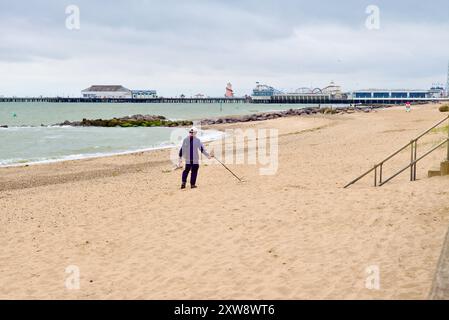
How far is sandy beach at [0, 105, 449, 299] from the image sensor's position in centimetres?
607

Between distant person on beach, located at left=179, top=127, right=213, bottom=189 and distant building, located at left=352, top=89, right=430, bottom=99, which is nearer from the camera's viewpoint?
distant person on beach, located at left=179, top=127, right=213, bottom=189

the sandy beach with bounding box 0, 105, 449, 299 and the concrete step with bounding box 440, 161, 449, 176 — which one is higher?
the concrete step with bounding box 440, 161, 449, 176

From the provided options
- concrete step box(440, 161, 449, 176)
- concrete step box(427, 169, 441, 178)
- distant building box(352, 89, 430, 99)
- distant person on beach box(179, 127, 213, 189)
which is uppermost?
distant building box(352, 89, 430, 99)

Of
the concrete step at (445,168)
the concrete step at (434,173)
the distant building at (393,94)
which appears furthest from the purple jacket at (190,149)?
the distant building at (393,94)

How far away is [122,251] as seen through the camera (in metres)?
7.97

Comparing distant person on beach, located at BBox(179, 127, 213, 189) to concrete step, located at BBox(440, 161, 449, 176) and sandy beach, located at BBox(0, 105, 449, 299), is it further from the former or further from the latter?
concrete step, located at BBox(440, 161, 449, 176)

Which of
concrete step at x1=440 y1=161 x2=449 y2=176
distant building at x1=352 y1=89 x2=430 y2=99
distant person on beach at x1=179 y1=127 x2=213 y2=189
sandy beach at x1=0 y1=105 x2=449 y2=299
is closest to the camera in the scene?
sandy beach at x1=0 y1=105 x2=449 y2=299

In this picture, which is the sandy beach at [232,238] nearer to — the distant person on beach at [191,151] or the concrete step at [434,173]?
the concrete step at [434,173]

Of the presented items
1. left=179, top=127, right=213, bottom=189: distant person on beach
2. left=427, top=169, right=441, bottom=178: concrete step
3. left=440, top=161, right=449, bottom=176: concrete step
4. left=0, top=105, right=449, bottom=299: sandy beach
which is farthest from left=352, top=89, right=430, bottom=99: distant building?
left=179, top=127, right=213, bottom=189: distant person on beach

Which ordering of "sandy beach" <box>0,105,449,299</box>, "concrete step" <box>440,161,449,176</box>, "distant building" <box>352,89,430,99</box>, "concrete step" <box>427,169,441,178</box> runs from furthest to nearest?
"distant building" <box>352,89,430,99</box> → "concrete step" <box>427,169,441,178</box> → "concrete step" <box>440,161,449,176</box> → "sandy beach" <box>0,105,449,299</box>

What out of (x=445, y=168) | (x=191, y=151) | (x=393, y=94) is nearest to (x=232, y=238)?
(x=191, y=151)

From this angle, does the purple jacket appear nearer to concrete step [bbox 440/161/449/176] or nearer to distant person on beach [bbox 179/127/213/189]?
distant person on beach [bbox 179/127/213/189]

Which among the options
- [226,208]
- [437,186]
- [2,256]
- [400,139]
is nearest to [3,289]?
[2,256]

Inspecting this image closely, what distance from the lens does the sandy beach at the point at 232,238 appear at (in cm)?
607
